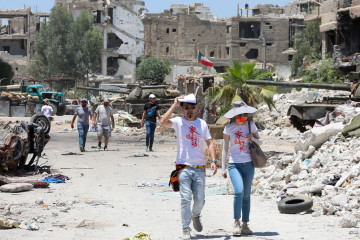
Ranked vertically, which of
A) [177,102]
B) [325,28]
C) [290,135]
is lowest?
[290,135]

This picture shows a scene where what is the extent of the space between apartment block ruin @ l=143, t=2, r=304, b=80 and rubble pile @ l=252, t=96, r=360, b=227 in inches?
3453

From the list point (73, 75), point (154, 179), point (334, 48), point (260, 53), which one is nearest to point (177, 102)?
point (154, 179)

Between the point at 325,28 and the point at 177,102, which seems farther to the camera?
the point at 325,28

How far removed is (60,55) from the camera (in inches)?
3270

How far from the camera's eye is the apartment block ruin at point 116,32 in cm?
9412

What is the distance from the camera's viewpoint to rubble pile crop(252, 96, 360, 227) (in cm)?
1052

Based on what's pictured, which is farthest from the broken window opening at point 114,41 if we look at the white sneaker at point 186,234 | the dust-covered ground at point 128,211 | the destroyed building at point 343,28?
the white sneaker at point 186,234

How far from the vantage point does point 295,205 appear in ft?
34.7

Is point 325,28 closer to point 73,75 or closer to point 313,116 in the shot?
point 313,116

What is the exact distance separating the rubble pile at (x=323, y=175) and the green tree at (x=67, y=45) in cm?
6938

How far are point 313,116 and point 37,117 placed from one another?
8339 millimetres

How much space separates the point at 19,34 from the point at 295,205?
90.7 meters

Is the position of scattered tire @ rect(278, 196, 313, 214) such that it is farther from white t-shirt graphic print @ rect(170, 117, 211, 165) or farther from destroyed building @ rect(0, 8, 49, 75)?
destroyed building @ rect(0, 8, 49, 75)

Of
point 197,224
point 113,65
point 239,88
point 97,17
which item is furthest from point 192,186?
point 97,17
